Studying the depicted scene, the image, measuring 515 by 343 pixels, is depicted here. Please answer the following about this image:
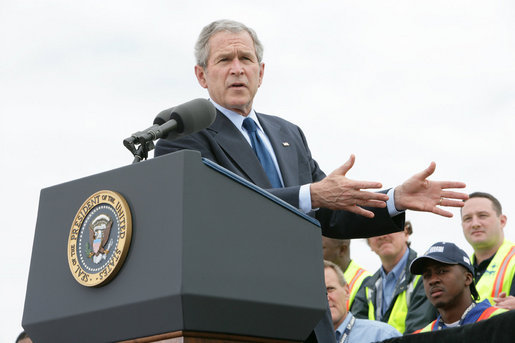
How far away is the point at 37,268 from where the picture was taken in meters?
2.27

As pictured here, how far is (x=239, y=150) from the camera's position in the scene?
288cm

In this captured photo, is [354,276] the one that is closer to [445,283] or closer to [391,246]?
[391,246]

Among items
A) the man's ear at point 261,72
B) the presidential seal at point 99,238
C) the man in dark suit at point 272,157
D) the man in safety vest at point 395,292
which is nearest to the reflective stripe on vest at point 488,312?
the man in safety vest at point 395,292

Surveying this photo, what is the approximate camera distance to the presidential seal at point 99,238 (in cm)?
→ 203

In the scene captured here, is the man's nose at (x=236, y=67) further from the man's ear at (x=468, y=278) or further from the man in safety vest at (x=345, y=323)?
the man's ear at (x=468, y=278)

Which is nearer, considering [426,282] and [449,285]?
[449,285]

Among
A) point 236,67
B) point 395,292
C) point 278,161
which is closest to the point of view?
point 278,161

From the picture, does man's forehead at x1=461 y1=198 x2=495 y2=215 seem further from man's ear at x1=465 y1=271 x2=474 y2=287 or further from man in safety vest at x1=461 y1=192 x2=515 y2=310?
man's ear at x1=465 y1=271 x2=474 y2=287

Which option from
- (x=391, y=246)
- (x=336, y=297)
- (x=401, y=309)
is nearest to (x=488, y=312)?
(x=336, y=297)

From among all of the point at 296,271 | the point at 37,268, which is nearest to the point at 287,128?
the point at 296,271

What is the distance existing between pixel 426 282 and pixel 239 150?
260 centimetres

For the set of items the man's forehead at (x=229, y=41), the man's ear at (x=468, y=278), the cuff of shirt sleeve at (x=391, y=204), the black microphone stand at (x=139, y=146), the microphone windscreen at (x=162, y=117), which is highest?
the man's forehead at (x=229, y=41)

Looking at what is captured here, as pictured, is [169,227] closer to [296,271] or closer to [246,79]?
[296,271]

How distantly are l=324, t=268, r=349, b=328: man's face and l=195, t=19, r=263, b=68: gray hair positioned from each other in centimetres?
240
